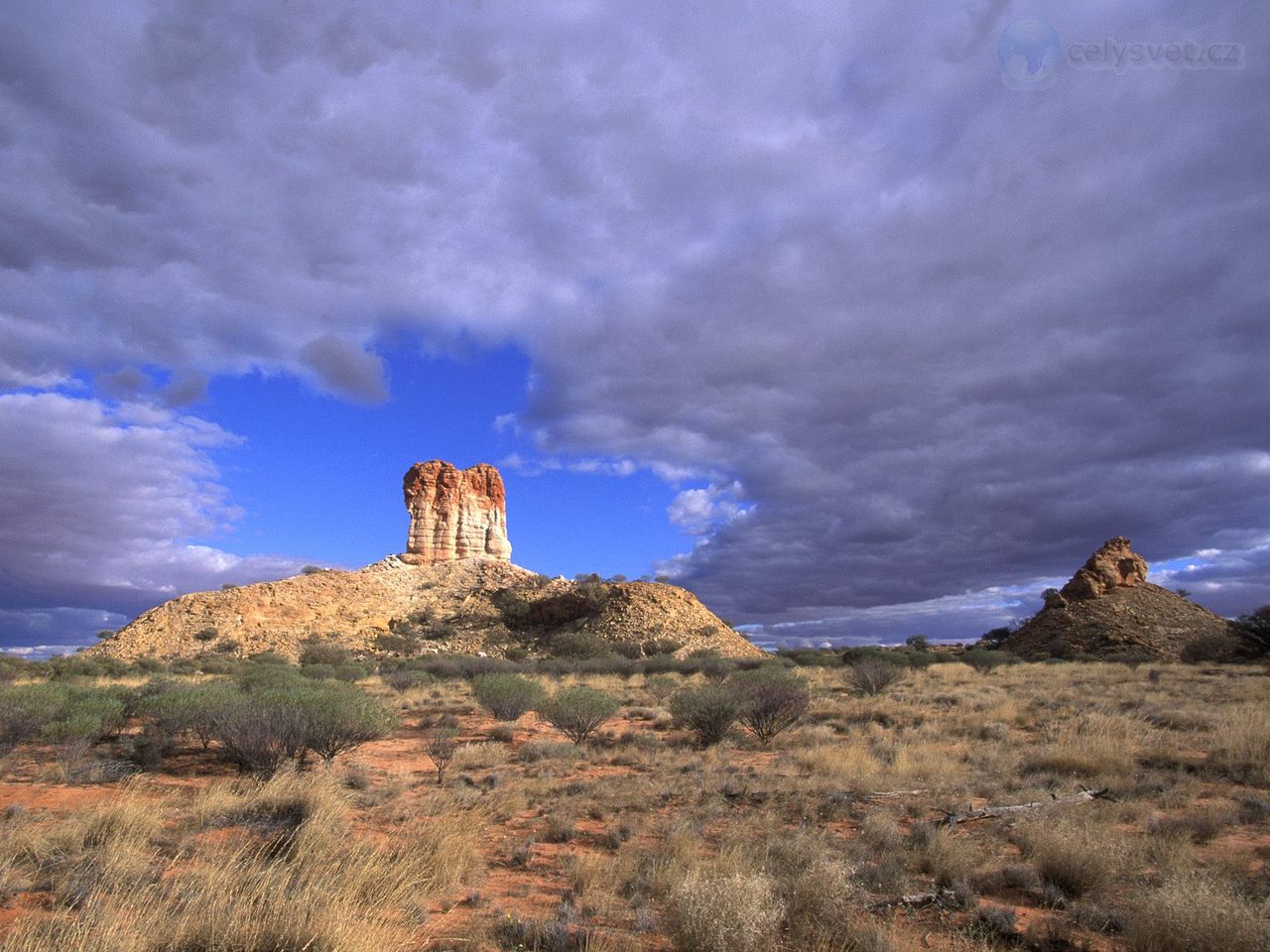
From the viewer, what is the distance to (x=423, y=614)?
190 ft

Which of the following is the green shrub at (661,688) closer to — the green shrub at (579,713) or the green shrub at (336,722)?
Result: the green shrub at (579,713)

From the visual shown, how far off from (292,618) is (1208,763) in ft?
178

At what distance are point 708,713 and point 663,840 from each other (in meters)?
7.40

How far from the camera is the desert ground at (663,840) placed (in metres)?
5.52

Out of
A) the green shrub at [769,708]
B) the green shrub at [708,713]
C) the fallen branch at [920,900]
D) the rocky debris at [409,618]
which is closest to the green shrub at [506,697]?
the green shrub at [708,713]

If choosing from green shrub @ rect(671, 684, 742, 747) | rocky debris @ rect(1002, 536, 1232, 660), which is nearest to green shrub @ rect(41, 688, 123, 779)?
green shrub @ rect(671, 684, 742, 747)

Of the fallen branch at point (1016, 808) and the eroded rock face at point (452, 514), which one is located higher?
the eroded rock face at point (452, 514)

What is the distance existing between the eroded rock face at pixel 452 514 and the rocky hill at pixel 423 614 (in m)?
0.55

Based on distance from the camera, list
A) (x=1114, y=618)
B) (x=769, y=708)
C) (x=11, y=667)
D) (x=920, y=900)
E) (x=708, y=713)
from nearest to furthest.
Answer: (x=920, y=900)
(x=708, y=713)
(x=769, y=708)
(x=11, y=667)
(x=1114, y=618)

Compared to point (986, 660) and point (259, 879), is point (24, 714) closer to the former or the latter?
point (259, 879)

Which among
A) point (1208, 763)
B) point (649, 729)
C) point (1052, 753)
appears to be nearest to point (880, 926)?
point (1052, 753)

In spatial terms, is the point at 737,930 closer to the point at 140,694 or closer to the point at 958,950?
the point at 958,950

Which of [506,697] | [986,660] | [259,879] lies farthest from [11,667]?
[986,660]

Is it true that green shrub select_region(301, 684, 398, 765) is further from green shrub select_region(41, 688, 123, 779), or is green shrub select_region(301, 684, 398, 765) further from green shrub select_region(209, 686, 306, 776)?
green shrub select_region(41, 688, 123, 779)
